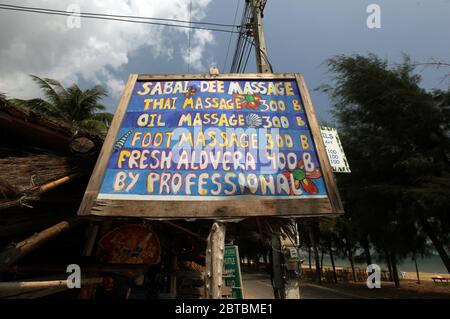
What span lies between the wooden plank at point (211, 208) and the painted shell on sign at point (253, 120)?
1.41 meters

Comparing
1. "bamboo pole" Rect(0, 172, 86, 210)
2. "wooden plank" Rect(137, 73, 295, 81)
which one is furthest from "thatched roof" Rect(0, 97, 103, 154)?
"wooden plank" Rect(137, 73, 295, 81)

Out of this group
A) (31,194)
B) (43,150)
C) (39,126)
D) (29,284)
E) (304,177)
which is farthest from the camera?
(43,150)

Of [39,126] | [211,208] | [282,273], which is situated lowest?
[282,273]

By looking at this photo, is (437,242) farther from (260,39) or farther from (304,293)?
(260,39)

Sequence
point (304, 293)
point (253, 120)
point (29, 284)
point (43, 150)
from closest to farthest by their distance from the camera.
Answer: point (29, 284)
point (253, 120)
point (43, 150)
point (304, 293)

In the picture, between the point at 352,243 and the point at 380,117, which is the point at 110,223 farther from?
the point at 352,243

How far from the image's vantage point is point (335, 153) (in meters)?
5.75

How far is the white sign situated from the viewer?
5.66m

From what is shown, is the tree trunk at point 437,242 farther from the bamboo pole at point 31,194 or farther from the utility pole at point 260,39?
the bamboo pole at point 31,194

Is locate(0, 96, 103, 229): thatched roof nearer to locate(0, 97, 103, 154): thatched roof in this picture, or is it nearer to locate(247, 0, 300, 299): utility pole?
locate(0, 97, 103, 154): thatched roof

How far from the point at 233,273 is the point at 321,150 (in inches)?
204

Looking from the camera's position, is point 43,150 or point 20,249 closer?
point 20,249

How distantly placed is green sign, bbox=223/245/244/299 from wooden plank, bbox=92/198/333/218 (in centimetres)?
429

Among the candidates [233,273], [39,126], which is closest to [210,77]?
[39,126]
